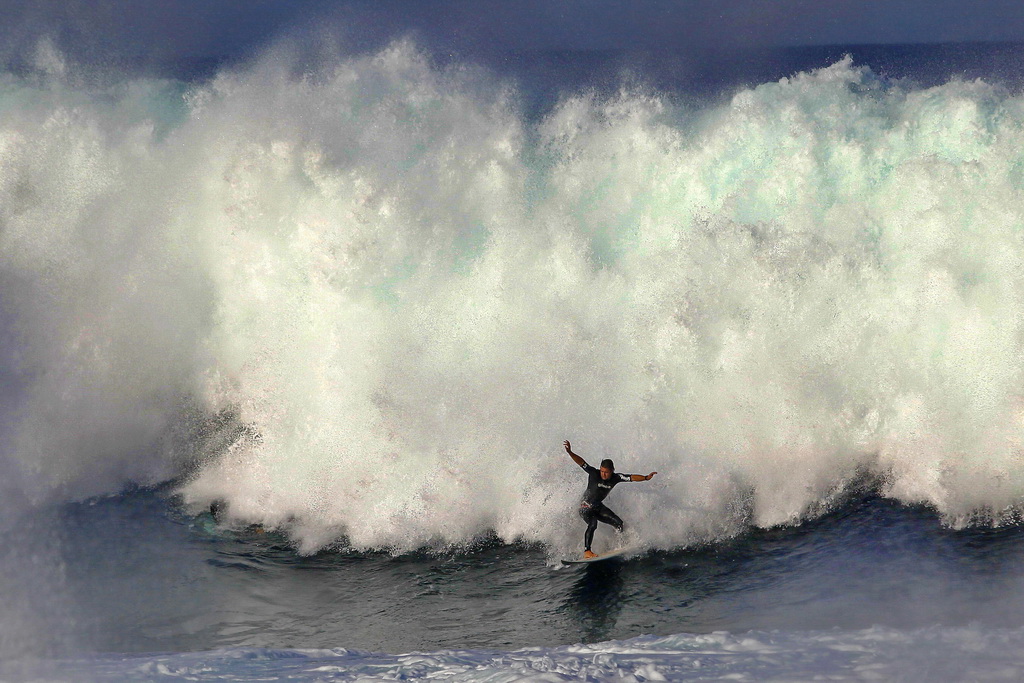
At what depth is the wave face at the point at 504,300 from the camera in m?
11.9

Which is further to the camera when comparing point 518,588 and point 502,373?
point 502,373

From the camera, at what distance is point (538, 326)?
13461mm

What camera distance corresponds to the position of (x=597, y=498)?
34.4ft

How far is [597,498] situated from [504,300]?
4.34m

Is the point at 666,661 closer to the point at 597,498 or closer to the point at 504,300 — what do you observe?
the point at 597,498

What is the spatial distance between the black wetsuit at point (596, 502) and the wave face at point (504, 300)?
22.4 inches

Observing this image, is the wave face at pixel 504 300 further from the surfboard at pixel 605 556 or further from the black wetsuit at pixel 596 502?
the black wetsuit at pixel 596 502

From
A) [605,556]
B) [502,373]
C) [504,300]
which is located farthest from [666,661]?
[504,300]

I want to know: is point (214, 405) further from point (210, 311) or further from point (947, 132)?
point (947, 132)

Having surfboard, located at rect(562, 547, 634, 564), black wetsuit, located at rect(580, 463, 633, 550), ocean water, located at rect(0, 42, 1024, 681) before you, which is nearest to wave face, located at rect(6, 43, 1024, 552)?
ocean water, located at rect(0, 42, 1024, 681)

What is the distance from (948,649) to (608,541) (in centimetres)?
414

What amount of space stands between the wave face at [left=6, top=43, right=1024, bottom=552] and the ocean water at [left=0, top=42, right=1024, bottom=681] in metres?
0.05

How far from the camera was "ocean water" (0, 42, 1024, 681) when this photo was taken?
30.9ft

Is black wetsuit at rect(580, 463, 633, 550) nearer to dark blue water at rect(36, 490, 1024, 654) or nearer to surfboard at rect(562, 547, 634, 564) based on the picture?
surfboard at rect(562, 547, 634, 564)
